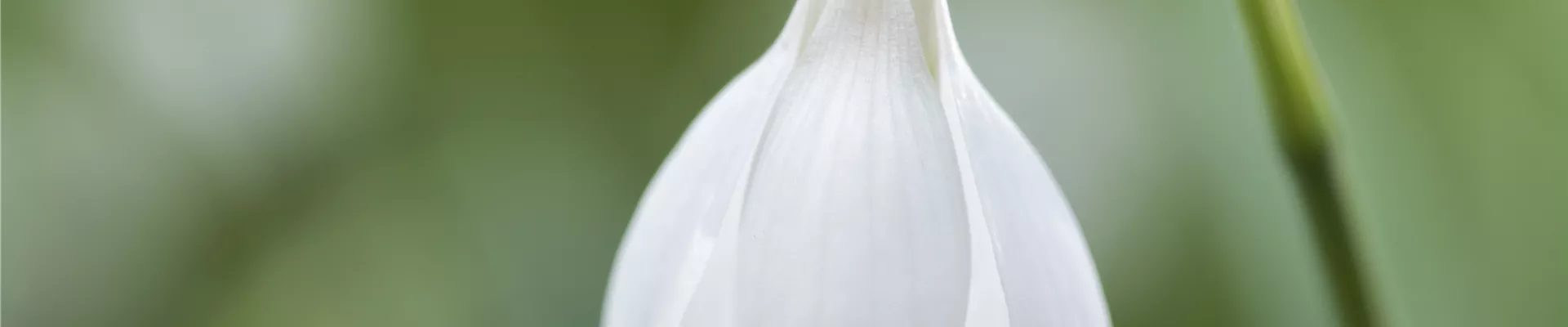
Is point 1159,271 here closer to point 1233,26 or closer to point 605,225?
point 1233,26

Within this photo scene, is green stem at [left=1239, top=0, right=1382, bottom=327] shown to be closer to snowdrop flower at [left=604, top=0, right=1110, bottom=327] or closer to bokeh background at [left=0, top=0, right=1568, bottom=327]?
snowdrop flower at [left=604, top=0, right=1110, bottom=327]

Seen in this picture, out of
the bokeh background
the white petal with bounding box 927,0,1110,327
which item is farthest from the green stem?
the bokeh background

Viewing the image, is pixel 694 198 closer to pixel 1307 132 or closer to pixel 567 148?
pixel 1307 132

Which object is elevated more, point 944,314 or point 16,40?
point 16,40

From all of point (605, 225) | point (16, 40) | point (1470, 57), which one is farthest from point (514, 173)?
point (1470, 57)

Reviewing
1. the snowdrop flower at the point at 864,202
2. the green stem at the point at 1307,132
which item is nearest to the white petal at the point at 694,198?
the snowdrop flower at the point at 864,202

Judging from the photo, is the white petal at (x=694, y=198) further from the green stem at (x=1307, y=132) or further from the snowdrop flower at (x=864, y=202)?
the green stem at (x=1307, y=132)
